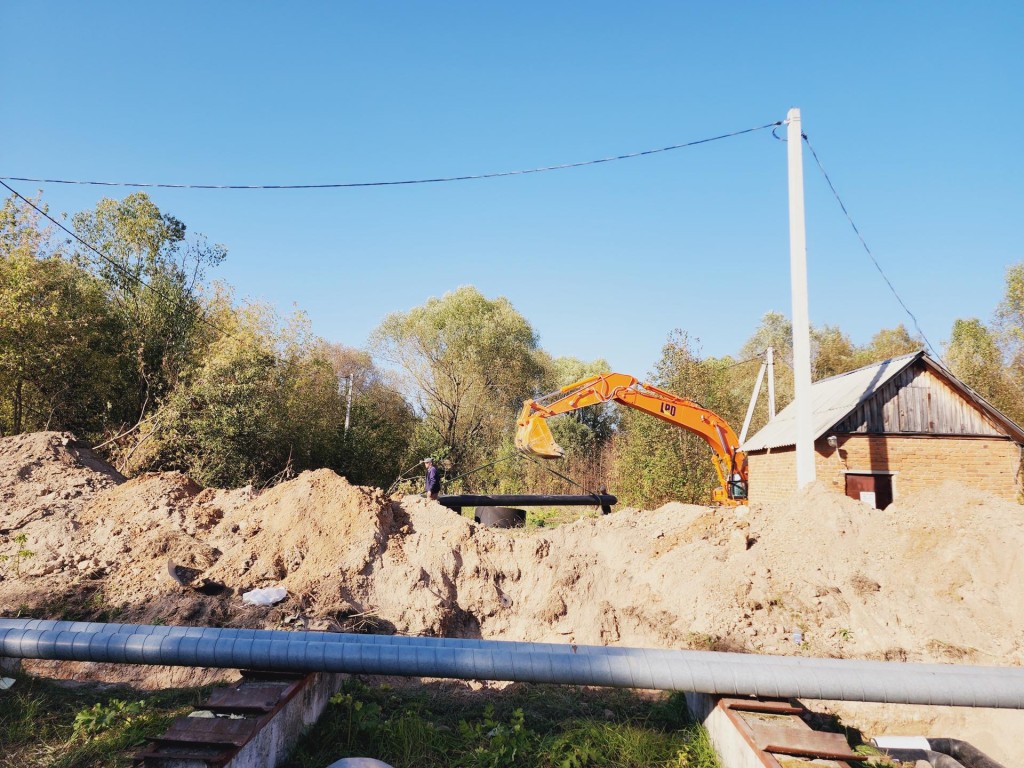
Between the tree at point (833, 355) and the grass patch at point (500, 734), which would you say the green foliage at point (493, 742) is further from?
the tree at point (833, 355)

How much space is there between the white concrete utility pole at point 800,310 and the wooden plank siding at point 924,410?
3128 millimetres

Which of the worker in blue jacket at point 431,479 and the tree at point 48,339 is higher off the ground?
the tree at point 48,339

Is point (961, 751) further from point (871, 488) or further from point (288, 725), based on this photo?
point (871, 488)

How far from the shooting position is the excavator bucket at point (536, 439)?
1191 cm

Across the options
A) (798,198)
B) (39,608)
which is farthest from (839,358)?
(39,608)

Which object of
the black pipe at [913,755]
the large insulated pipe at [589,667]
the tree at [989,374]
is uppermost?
the tree at [989,374]

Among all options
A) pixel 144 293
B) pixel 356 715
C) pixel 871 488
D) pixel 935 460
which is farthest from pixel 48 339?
pixel 935 460

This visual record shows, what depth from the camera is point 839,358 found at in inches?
1348

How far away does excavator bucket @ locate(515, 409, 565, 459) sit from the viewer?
11.9 metres

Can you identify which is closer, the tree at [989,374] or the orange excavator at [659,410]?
the orange excavator at [659,410]

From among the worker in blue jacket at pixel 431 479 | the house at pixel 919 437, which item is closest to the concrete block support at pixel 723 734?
the worker in blue jacket at pixel 431 479

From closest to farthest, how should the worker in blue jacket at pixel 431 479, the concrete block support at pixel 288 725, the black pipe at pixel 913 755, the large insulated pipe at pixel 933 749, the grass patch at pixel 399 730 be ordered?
1. the concrete block support at pixel 288 725
2. the grass patch at pixel 399 730
3. the black pipe at pixel 913 755
4. the large insulated pipe at pixel 933 749
5. the worker in blue jacket at pixel 431 479

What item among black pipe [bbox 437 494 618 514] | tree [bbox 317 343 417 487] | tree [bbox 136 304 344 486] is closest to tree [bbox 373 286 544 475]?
tree [bbox 317 343 417 487]

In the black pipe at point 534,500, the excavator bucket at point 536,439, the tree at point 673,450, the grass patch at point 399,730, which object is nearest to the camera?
the grass patch at point 399,730
